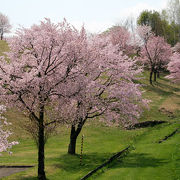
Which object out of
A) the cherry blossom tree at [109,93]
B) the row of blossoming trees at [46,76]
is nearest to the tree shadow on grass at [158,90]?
the cherry blossom tree at [109,93]

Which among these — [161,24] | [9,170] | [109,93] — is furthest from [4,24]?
[9,170]

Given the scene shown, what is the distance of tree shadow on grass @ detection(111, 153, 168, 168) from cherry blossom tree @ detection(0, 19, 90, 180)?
679 centimetres

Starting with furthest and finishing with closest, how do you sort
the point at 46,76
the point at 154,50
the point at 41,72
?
the point at 154,50
the point at 41,72
the point at 46,76

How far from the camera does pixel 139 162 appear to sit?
890 inches

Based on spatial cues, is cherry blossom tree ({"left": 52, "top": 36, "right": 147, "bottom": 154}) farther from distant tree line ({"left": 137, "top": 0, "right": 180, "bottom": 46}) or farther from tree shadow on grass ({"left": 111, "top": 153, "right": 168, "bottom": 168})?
distant tree line ({"left": 137, "top": 0, "right": 180, "bottom": 46})

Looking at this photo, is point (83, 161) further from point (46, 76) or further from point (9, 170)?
point (46, 76)

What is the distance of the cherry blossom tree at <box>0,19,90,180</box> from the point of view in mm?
19000

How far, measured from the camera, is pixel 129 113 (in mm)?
27953

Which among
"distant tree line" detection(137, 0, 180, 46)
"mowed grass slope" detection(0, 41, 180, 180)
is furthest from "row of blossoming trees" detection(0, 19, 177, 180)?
"distant tree line" detection(137, 0, 180, 46)

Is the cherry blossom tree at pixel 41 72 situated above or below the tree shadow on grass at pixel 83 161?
above

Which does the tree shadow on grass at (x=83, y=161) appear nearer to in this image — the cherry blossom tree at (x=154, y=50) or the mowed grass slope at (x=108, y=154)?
the mowed grass slope at (x=108, y=154)

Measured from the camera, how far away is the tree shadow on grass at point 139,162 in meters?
21.5

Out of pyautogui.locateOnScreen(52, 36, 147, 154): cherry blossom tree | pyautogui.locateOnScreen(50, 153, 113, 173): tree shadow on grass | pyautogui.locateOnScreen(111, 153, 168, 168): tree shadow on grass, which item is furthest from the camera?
pyautogui.locateOnScreen(52, 36, 147, 154): cherry blossom tree

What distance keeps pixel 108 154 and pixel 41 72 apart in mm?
12397
